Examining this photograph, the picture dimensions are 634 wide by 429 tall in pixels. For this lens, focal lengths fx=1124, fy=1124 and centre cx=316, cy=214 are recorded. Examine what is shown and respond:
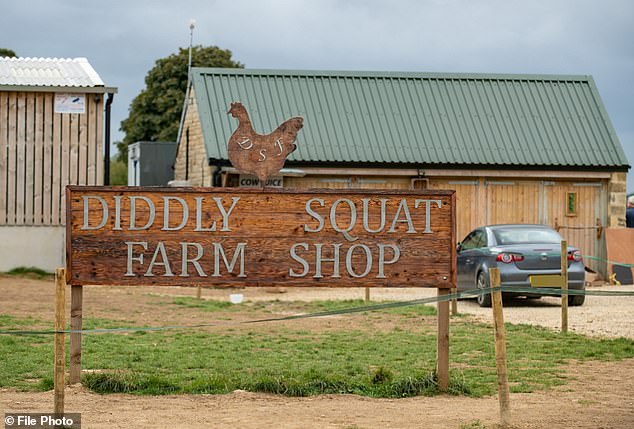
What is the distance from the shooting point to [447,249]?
11.0m

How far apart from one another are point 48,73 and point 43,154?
2164 mm

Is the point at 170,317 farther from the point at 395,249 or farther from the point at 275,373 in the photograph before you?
the point at 395,249

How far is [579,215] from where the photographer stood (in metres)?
29.2

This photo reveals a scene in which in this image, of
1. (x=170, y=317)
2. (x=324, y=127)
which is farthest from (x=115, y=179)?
(x=170, y=317)

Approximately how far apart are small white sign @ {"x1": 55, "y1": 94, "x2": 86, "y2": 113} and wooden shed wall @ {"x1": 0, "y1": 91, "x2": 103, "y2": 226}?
0.32ft

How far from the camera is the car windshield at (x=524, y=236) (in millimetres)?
20766

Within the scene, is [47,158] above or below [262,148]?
above

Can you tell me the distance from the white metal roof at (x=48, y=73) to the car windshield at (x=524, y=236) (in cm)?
986

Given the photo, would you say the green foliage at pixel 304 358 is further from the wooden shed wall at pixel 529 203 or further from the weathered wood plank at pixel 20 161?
the wooden shed wall at pixel 529 203

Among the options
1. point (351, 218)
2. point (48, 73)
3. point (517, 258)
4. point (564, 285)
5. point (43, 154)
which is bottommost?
point (564, 285)

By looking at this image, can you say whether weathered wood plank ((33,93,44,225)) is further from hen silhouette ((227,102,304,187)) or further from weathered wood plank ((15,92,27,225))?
hen silhouette ((227,102,304,187))

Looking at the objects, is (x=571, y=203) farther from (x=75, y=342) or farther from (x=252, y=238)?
(x=75, y=342)

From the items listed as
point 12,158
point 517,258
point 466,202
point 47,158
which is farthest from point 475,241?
point 12,158

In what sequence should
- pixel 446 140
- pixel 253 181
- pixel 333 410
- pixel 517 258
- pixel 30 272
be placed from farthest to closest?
1. pixel 446 140
2. pixel 253 181
3. pixel 30 272
4. pixel 517 258
5. pixel 333 410
